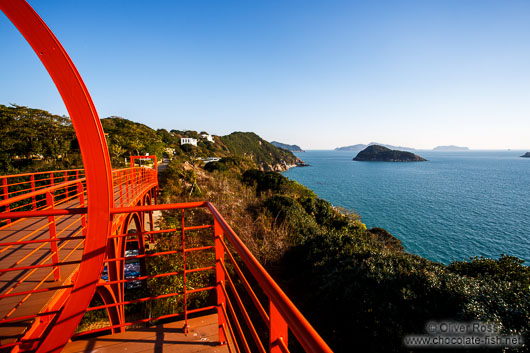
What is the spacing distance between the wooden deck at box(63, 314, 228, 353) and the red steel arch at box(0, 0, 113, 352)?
334 mm

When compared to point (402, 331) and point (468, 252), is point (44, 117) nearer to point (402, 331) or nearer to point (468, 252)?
point (402, 331)

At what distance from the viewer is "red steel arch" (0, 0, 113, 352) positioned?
4.44ft

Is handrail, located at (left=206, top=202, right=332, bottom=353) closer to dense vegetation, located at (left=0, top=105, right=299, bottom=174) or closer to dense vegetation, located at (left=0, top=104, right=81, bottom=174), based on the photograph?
dense vegetation, located at (left=0, top=105, right=299, bottom=174)

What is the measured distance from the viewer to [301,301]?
7168mm

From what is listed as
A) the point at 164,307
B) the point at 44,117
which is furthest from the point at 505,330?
the point at 44,117

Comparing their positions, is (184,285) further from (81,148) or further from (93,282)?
(81,148)

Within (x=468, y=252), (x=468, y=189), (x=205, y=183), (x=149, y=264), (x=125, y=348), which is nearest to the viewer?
(x=125, y=348)

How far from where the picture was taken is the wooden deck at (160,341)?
80.4 inches

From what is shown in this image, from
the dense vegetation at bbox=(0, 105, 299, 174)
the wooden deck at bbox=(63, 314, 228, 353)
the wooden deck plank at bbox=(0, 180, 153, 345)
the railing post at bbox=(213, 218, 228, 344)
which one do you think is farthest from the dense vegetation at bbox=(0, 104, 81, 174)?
the railing post at bbox=(213, 218, 228, 344)

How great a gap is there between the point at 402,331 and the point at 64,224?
22.6 ft

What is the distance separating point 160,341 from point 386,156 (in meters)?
102

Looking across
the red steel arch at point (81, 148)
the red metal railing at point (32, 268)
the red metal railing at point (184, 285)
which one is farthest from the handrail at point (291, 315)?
the red metal railing at point (32, 268)

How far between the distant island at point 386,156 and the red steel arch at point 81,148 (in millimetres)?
100608

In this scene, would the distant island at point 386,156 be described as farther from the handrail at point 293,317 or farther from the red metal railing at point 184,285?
the handrail at point 293,317
